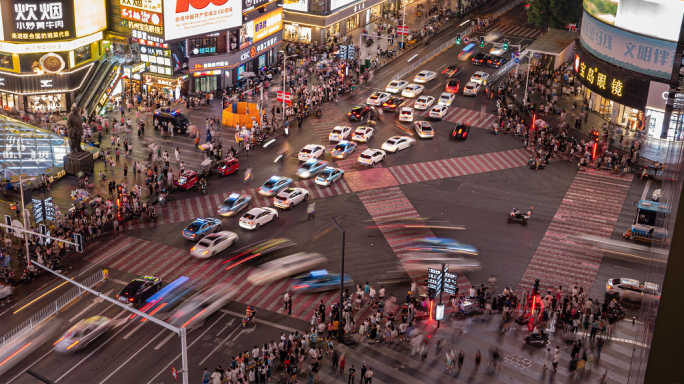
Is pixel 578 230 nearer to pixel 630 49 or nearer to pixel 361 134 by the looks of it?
pixel 630 49

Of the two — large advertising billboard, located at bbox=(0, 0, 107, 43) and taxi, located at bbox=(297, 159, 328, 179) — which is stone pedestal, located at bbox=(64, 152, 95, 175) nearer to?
large advertising billboard, located at bbox=(0, 0, 107, 43)

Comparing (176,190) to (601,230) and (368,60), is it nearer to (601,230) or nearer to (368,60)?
(601,230)

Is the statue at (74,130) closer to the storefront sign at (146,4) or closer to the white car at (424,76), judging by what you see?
the storefront sign at (146,4)

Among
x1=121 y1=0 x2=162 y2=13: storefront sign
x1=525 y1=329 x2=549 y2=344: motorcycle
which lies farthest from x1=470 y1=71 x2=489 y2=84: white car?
x1=525 y1=329 x2=549 y2=344: motorcycle

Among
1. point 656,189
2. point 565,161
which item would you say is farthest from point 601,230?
point 565,161

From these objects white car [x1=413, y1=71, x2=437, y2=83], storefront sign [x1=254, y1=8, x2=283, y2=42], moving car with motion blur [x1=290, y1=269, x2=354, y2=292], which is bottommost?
moving car with motion blur [x1=290, y1=269, x2=354, y2=292]
